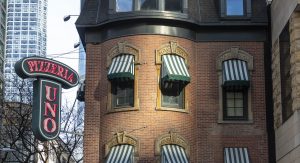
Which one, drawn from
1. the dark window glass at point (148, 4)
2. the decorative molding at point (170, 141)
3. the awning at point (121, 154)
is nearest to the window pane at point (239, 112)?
the decorative molding at point (170, 141)

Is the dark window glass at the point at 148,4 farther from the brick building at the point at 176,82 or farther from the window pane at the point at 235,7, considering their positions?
the window pane at the point at 235,7

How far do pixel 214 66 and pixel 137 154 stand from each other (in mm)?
5145

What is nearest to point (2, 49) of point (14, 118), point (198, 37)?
point (14, 118)

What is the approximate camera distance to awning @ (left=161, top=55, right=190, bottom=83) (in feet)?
82.3

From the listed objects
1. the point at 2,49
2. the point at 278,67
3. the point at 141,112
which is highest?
the point at 2,49

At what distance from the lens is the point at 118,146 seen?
83.6 ft

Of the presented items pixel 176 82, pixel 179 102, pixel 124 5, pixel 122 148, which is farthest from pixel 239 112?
pixel 124 5

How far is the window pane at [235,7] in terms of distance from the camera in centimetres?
2739

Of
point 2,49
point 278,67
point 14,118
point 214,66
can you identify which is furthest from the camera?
point 2,49

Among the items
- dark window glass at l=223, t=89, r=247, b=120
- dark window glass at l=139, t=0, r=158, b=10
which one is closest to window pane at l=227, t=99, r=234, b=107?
dark window glass at l=223, t=89, r=247, b=120

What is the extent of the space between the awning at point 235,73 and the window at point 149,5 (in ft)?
10.0

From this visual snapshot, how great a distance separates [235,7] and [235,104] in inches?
171

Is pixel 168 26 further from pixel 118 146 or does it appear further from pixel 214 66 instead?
pixel 118 146

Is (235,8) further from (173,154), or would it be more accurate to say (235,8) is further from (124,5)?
(173,154)
